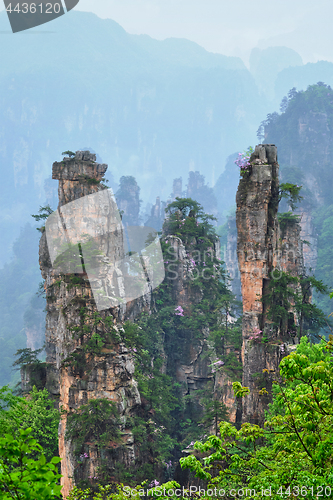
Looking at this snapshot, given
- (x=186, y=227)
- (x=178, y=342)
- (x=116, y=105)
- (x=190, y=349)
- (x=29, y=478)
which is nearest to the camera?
(x=29, y=478)

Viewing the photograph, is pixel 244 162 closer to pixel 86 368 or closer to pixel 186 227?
pixel 86 368

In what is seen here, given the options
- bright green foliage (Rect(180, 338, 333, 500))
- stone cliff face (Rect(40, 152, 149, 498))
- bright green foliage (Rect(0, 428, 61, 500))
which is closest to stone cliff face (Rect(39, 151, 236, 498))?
stone cliff face (Rect(40, 152, 149, 498))

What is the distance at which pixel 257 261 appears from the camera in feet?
61.4

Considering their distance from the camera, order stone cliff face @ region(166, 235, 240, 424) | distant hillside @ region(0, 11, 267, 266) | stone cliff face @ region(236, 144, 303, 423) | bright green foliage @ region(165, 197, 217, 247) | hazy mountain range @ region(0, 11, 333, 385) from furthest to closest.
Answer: distant hillside @ region(0, 11, 267, 266), hazy mountain range @ region(0, 11, 333, 385), bright green foliage @ region(165, 197, 217, 247), stone cliff face @ region(166, 235, 240, 424), stone cliff face @ region(236, 144, 303, 423)

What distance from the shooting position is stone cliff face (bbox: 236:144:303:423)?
1817 cm

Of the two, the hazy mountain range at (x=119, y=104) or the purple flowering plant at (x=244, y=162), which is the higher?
the hazy mountain range at (x=119, y=104)

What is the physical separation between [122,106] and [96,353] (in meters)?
154

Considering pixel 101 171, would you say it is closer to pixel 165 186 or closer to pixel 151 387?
pixel 151 387

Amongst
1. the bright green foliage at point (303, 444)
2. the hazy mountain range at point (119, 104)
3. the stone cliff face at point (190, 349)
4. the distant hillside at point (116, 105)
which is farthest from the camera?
the distant hillside at point (116, 105)

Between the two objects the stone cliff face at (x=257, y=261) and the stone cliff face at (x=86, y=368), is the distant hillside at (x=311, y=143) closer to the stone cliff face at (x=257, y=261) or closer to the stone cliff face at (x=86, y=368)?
the stone cliff face at (x=257, y=261)

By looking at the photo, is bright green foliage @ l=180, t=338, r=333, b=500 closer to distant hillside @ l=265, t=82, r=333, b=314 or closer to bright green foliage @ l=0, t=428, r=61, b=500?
bright green foliage @ l=0, t=428, r=61, b=500

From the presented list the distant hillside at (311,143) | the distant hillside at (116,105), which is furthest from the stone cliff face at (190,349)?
the distant hillside at (116,105)

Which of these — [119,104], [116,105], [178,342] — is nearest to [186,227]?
[178,342]

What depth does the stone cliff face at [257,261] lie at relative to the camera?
59.6 feet
